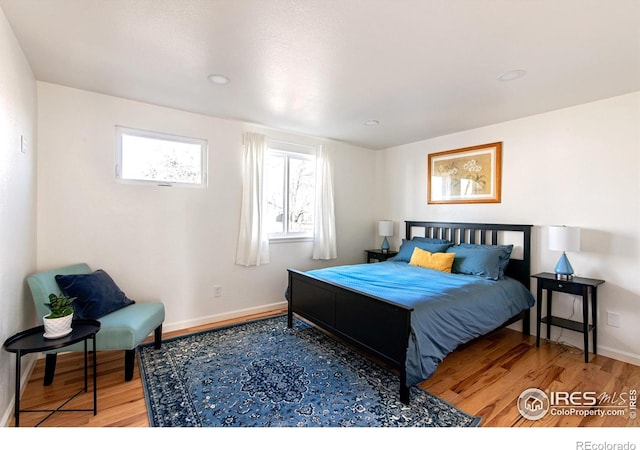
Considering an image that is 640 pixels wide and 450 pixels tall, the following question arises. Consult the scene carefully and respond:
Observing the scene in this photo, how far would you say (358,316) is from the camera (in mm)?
2588

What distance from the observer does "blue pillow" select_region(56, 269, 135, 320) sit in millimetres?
2445

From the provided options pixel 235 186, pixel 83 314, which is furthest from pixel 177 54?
pixel 83 314

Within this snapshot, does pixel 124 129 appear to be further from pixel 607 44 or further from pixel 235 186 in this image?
pixel 607 44

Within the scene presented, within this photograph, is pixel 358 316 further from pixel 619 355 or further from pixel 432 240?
pixel 619 355

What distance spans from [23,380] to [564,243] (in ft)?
15.6

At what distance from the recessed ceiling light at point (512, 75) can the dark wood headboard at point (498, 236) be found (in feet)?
5.57

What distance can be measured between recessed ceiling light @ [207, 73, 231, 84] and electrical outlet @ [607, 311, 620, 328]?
13.7ft

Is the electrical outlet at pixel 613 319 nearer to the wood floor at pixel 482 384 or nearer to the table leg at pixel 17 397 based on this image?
the wood floor at pixel 482 384

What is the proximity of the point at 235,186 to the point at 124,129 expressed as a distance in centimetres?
126

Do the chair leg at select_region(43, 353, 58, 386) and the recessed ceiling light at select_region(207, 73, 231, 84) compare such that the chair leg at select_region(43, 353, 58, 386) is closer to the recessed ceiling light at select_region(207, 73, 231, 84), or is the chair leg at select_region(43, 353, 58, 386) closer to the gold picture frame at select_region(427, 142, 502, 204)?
the recessed ceiling light at select_region(207, 73, 231, 84)

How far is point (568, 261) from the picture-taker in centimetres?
307

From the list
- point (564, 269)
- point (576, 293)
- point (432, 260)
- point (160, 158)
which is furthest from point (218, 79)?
point (576, 293)

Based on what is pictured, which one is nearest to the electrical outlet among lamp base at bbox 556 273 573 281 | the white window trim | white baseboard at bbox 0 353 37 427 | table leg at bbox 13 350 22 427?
lamp base at bbox 556 273 573 281

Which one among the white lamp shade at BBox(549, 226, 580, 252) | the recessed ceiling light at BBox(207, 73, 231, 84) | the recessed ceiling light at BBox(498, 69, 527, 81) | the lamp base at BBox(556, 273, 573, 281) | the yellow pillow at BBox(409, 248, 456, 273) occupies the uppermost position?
the recessed ceiling light at BBox(207, 73, 231, 84)
